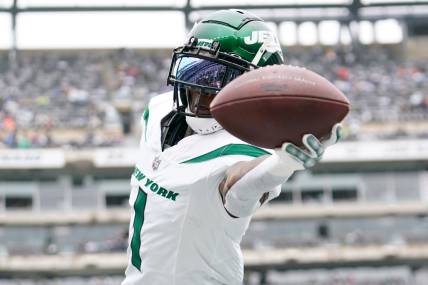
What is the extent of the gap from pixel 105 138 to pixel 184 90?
2095 cm

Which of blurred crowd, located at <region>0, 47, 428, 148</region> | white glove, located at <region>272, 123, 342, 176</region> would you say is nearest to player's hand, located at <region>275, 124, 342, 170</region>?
white glove, located at <region>272, 123, 342, 176</region>

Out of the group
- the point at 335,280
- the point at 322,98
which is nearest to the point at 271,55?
the point at 322,98

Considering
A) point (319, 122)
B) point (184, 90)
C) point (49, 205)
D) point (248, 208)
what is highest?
point (319, 122)

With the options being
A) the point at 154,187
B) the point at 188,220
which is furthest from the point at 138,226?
the point at 188,220

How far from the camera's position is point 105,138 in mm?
24000

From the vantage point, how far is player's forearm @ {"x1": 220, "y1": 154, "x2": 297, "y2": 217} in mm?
2445

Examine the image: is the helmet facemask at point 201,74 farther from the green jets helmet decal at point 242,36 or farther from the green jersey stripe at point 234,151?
the green jersey stripe at point 234,151

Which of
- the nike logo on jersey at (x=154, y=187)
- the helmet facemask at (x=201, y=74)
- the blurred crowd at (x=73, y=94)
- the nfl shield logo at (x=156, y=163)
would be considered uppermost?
the helmet facemask at (x=201, y=74)

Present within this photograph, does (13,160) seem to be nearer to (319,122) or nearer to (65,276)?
(65,276)

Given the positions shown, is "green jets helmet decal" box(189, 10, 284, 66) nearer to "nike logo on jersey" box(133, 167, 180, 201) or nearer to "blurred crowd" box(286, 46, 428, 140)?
"nike logo on jersey" box(133, 167, 180, 201)

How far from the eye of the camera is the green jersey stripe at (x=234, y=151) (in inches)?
117

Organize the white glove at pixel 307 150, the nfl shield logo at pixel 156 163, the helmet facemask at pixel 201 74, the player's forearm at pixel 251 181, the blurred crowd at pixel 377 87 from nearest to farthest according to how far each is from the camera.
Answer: the white glove at pixel 307 150 → the player's forearm at pixel 251 181 → the helmet facemask at pixel 201 74 → the nfl shield logo at pixel 156 163 → the blurred crowd at pixel 377 87

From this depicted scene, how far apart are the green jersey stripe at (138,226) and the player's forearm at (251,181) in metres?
0.45

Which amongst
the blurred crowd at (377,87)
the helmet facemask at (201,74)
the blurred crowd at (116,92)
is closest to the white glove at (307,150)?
the helmet facemask at (201,74)
